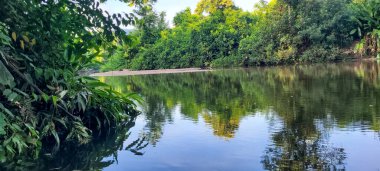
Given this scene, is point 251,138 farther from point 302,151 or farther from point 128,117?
point 128,117

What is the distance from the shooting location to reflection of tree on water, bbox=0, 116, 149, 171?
4.84 m

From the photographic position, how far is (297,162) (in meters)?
4.39

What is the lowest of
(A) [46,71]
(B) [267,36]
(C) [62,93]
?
(C) [62,93]

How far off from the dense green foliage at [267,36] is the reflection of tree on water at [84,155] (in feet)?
79.8

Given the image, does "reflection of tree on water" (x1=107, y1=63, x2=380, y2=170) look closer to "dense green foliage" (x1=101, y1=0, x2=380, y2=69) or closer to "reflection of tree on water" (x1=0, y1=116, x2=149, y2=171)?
"reflection of tree on water" (x1=0, y1=116, x2=149, y2=171)

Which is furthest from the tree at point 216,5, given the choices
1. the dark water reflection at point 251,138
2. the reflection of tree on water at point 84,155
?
the reflection of tree on water at point 84,155

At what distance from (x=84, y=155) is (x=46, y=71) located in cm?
119

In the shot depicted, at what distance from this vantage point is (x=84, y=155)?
5.36 metres

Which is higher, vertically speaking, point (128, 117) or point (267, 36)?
point (267, 36)

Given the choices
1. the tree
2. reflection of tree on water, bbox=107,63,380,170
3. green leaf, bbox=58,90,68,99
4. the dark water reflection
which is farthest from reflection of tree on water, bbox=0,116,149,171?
the tree

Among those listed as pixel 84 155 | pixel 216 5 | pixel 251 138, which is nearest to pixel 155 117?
pixel 251 138

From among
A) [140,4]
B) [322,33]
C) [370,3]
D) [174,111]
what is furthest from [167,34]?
[140,4]

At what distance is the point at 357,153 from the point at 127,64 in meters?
37.2

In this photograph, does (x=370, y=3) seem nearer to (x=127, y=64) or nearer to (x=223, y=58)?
(x=223, y=58)
